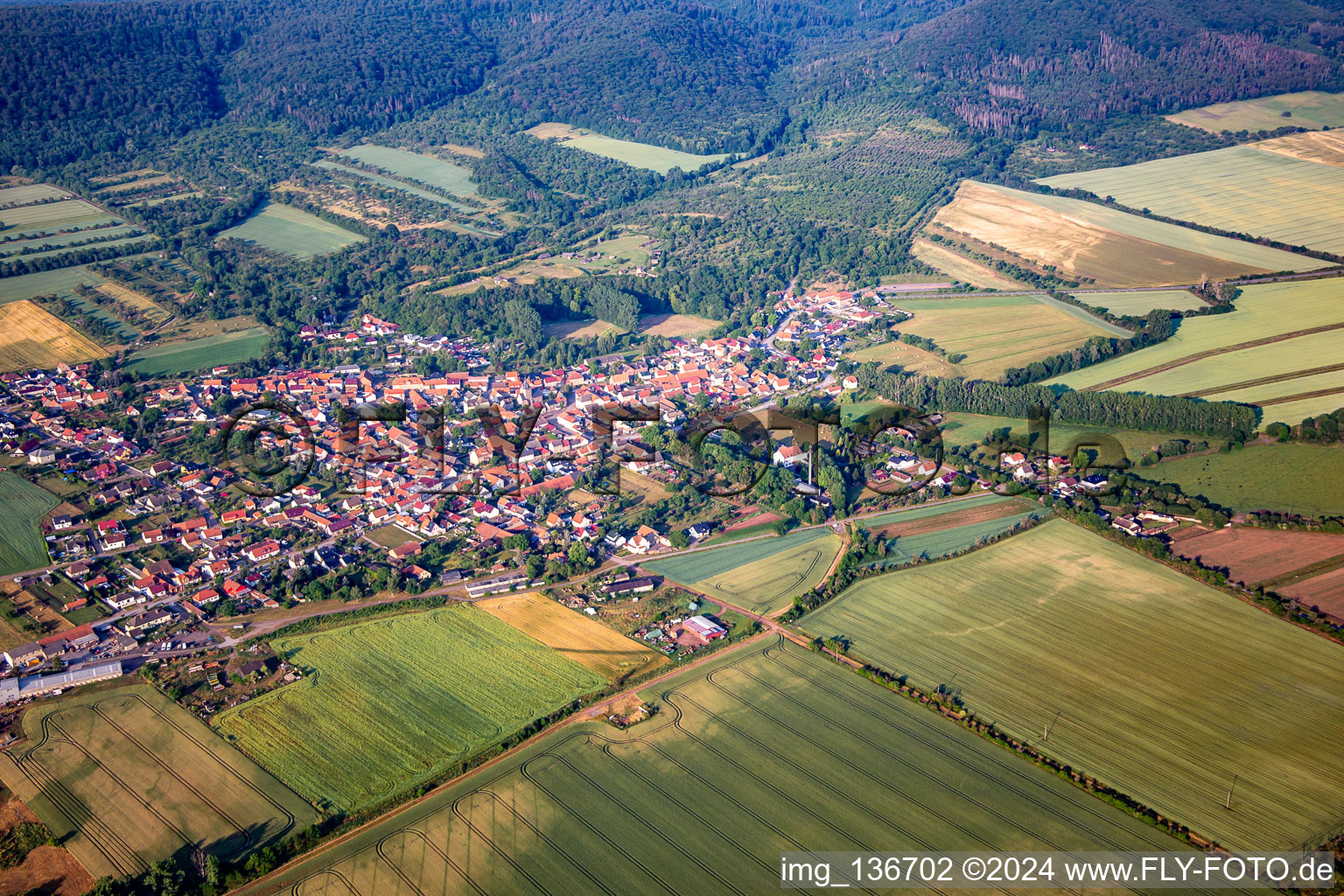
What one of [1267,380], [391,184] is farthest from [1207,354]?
[391,184]

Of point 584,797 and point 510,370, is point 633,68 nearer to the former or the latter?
point 510,370

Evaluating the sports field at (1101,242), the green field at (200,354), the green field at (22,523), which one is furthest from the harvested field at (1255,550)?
the green field at (200,354)

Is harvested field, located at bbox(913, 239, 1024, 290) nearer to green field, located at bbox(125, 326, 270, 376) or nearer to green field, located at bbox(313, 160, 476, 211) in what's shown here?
green field, located at bbox(313, 160, 476, 211)

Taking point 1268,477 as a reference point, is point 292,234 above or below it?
above

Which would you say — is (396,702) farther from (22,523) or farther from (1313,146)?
(1313,146)

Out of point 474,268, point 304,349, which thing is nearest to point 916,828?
point 304,349

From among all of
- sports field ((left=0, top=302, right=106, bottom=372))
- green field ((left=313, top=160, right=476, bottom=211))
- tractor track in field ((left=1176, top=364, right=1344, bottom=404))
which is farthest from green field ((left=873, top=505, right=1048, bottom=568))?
green field ((left=313, top=160, right=476, bottom=211))
